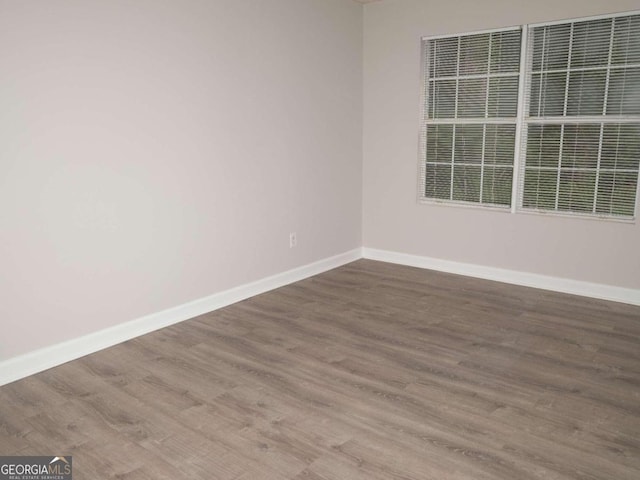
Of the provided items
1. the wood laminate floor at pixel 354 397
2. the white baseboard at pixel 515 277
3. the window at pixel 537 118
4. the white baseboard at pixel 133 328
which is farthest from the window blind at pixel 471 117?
the white baseboard at pixel 133 328

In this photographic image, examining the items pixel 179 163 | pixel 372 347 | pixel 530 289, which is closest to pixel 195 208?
pixel 179 163

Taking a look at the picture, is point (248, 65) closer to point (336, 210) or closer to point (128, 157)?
point (128, 157)

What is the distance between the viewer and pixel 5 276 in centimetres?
271

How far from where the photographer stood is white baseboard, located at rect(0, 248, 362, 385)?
2814 mm

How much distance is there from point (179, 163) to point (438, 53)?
245cm

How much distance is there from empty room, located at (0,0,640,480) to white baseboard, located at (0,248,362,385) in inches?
0.5

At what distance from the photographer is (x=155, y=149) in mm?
3312

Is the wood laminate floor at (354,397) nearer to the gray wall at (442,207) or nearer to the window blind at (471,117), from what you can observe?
the gray wall at (442,207)

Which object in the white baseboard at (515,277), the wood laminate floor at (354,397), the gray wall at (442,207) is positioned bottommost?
the wood laminate floor at (354,397)

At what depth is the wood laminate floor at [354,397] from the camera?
6.87ft

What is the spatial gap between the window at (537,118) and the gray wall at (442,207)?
0.10 m

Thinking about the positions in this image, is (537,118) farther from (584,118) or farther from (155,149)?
(155,149)

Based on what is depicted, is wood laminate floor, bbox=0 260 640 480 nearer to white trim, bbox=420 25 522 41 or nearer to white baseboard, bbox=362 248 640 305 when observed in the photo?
white baseboard, bbox=362 248 640 305

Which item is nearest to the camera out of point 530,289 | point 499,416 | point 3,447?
point 3,447
